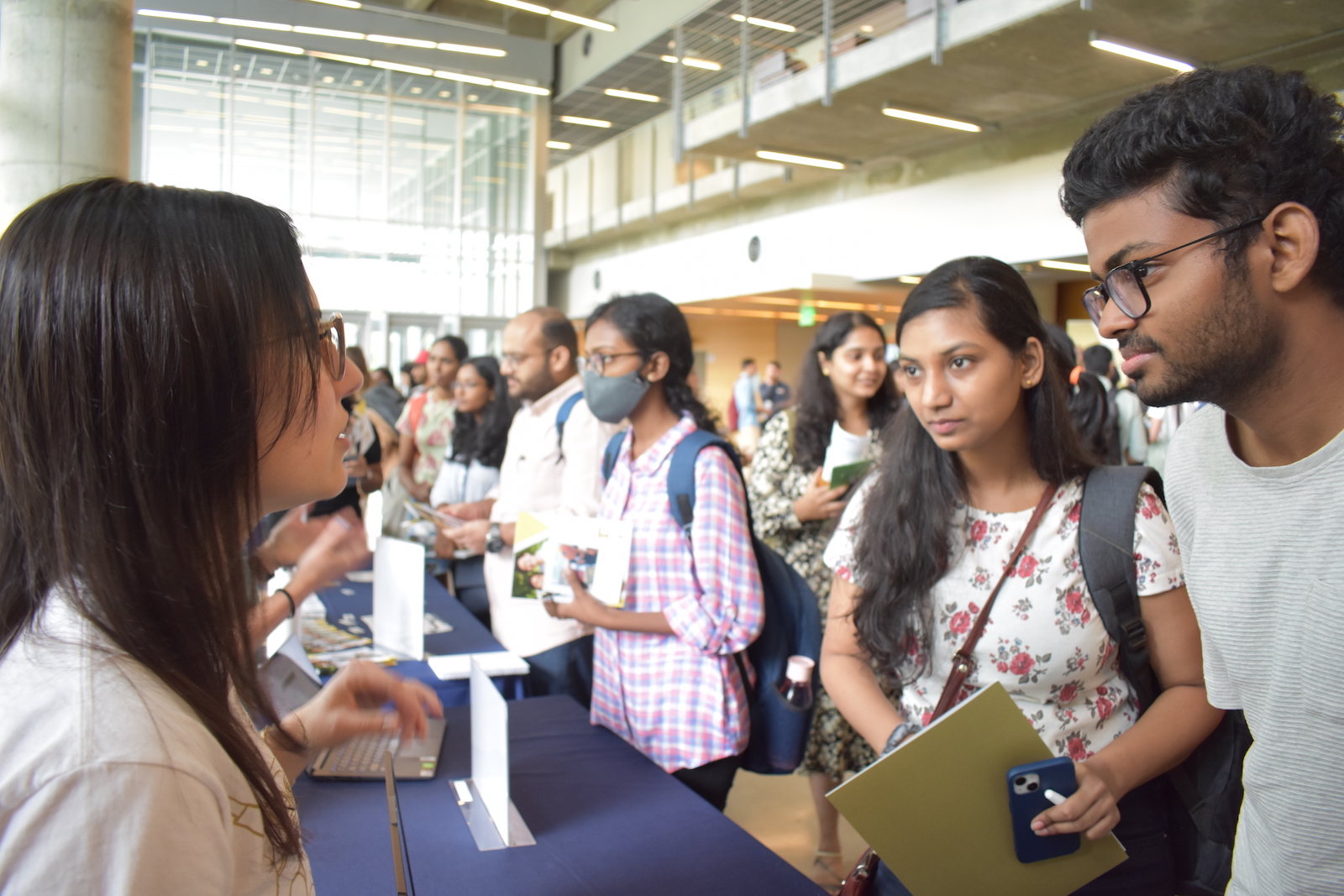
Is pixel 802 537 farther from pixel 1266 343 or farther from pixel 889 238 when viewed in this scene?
pixel 889 238

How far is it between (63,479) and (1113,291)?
1066 mm

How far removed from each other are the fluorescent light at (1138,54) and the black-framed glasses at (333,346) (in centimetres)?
748

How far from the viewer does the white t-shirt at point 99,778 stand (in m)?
0.57

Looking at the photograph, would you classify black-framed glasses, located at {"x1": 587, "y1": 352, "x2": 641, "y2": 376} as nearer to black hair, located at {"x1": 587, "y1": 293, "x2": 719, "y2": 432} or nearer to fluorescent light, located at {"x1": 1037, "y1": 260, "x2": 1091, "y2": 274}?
black hair, located at {"x1": 587, "y1": 293, "x2": 719, "y2": 432}

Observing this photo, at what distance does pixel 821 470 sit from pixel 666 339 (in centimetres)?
86

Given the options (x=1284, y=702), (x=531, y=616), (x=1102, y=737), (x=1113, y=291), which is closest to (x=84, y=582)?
(x=1113, y=291)

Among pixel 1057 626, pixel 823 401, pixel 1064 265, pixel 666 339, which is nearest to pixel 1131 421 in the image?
pixel 823 401

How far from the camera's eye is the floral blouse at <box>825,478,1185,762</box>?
144 cm

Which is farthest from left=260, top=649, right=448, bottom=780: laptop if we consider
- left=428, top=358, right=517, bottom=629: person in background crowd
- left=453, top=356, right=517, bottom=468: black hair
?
left=453, top=356, right=517, bottom=468: black hair

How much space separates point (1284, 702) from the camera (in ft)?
3.15

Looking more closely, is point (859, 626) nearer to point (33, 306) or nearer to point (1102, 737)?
point (1102, 737)

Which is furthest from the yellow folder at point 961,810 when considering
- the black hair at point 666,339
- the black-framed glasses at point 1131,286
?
the black hair at point 666,339

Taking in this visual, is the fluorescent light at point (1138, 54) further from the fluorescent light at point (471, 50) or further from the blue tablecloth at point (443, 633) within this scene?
the fluorescent light at point (471, 50)

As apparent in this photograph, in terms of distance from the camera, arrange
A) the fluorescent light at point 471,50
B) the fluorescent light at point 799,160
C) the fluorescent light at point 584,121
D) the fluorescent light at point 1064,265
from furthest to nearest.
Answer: the fluorescent light at point 584,121 → the fluorescent light at point 471,50 → the fluorescent light at point 799,160 → the fluorescent light at point 1064,265
